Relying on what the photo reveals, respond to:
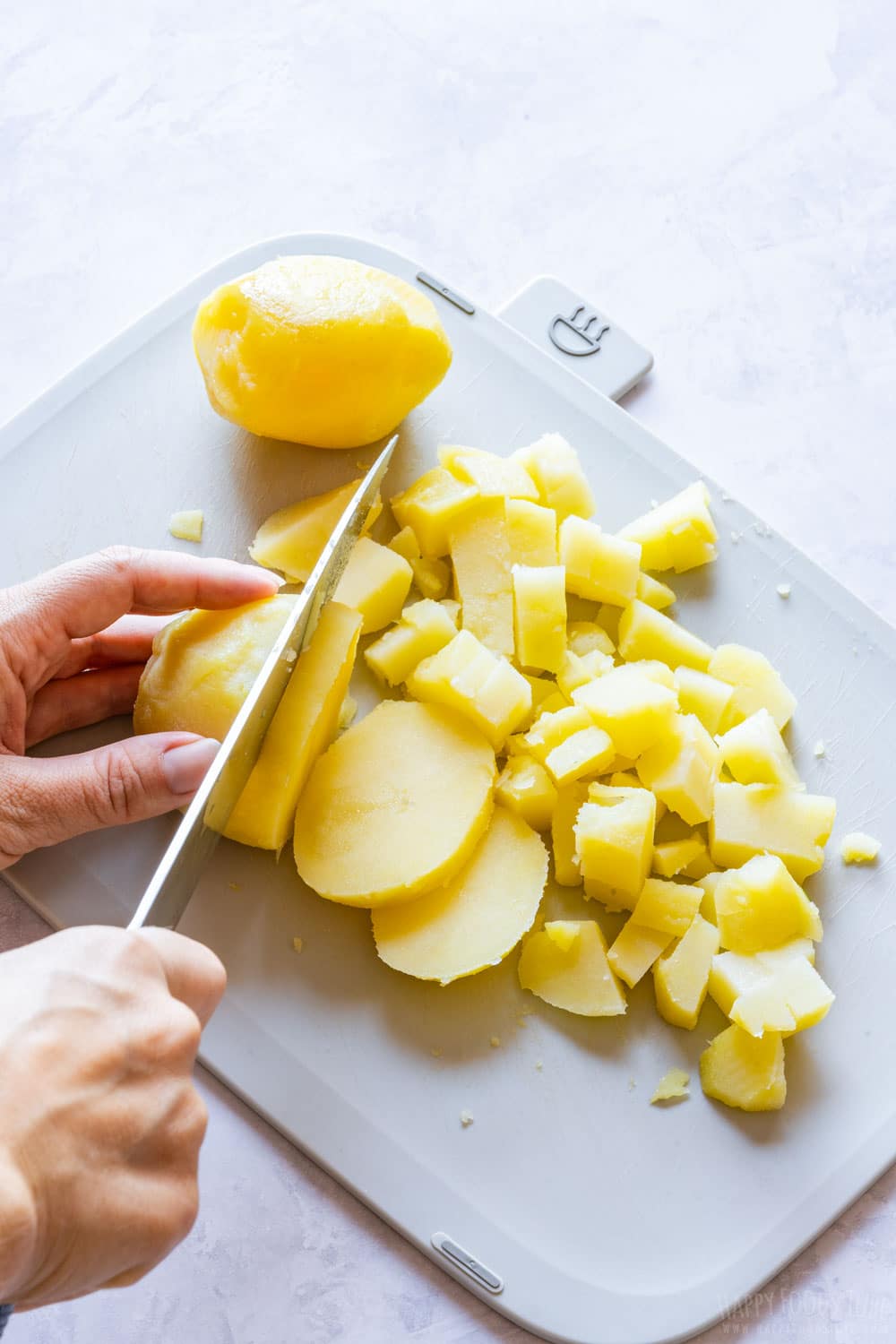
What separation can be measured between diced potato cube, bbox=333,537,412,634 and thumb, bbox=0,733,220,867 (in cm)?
38

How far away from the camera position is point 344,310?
1941mm

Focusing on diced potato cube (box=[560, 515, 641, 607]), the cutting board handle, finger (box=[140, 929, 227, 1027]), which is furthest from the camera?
the cutting board handle

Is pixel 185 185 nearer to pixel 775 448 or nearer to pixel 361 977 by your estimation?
pixel 775 448

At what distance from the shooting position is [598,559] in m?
2.03

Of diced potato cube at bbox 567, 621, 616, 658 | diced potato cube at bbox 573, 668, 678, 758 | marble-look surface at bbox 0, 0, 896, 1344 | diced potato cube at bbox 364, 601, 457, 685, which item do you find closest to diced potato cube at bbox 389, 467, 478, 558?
diced potato cube at bbox 364, 601, 457, 685

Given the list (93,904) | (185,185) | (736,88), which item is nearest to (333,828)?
(93,904)

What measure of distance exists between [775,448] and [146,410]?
4.10 feet

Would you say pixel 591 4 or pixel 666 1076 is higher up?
pixel 591 4

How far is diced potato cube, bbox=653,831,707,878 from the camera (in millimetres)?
1893

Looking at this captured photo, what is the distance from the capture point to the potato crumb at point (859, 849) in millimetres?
1977

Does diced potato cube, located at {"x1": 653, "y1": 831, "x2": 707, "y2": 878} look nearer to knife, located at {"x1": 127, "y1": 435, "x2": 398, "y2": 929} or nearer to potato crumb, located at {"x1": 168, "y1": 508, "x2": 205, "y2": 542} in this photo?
knife, located at {"x1": 127, "y1": 435, "x2": 398, "y2": 929}

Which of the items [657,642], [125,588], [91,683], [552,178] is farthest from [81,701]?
[552,178]

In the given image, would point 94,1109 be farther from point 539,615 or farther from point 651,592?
point 651,592

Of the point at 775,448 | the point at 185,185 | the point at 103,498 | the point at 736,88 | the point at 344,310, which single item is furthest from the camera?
the point at 736,88
